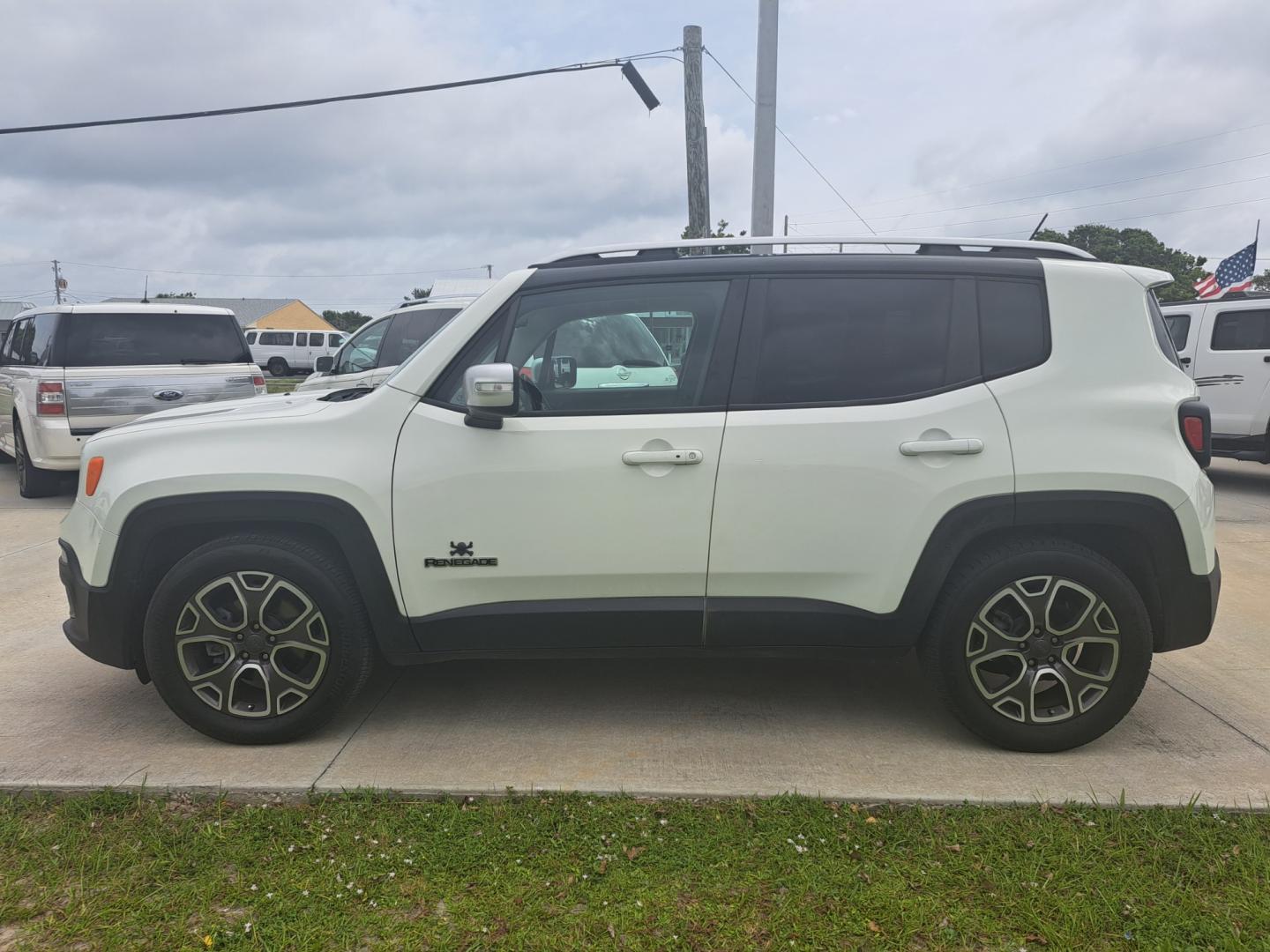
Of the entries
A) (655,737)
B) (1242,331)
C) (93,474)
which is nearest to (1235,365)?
(1242,331)

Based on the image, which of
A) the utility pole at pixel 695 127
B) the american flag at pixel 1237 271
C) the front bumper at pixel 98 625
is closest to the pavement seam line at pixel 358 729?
the front bumper at pixel 98 625

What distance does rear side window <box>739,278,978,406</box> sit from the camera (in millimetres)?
3410

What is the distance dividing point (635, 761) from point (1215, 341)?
9534mm

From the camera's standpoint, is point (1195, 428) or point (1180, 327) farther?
point (1180, 327)

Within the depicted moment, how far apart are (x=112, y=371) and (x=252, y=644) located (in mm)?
6295

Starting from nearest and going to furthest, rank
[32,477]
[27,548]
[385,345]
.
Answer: [27,548] → [32,477] → [385,345]

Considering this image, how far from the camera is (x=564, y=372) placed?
3.56 metres

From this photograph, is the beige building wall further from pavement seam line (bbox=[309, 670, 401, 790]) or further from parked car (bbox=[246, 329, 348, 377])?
pavement seam line (bbox=[309, 670, 401, 790])

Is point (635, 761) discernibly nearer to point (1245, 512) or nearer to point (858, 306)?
point (858, 306)

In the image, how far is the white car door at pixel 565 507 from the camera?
131 inches

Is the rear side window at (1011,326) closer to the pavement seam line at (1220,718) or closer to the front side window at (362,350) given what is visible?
the pavement seam line at (1220,718)

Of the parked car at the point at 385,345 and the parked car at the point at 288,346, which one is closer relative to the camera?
the parked car at the point at 385,345

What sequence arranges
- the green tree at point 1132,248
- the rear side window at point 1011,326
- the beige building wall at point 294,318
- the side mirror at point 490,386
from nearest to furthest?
the side mirror at point 490,386 < the rear side window at point 1011,326 < the green tree at point 1132,248 < the beige building wall at point 294,318

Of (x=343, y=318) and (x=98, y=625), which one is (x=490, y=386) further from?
(x=343, y=318)
